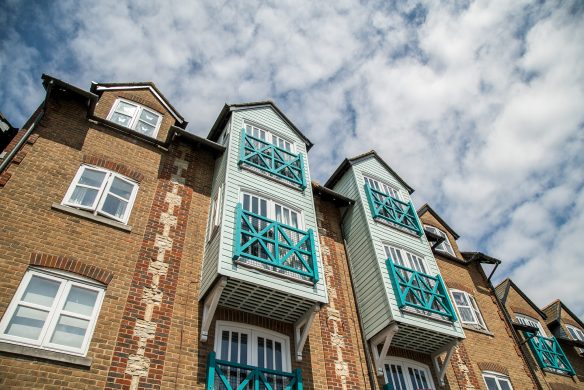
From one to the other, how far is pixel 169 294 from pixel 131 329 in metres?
1.31

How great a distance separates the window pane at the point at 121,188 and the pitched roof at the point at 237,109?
16.7 feet

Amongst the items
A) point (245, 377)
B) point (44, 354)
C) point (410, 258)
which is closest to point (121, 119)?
point (44, 354)

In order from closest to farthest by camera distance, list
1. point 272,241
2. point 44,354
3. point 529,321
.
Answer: point 44,354
point 272,241
point 529,321

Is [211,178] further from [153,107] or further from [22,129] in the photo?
[22,129]

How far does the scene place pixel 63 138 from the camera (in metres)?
11.5

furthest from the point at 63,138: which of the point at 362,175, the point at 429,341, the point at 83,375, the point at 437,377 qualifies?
the point at 437,377

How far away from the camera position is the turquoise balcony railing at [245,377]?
8938mm

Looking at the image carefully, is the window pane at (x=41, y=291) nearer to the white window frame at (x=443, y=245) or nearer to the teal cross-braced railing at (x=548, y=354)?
the white window frame at (x=443, y=245)

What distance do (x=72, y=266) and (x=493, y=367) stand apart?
15.3 m

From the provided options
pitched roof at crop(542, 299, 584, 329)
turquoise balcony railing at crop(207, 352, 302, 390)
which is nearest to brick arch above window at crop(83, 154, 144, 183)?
turquoise balcony railing at crop(207, 352, 302, 390)

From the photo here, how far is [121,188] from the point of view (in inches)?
454

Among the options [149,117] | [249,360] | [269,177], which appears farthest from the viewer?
[149,117]

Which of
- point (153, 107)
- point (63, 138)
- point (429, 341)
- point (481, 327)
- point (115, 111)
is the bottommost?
point (429, 341)

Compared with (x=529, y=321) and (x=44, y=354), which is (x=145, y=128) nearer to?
(x=44, y=354)
